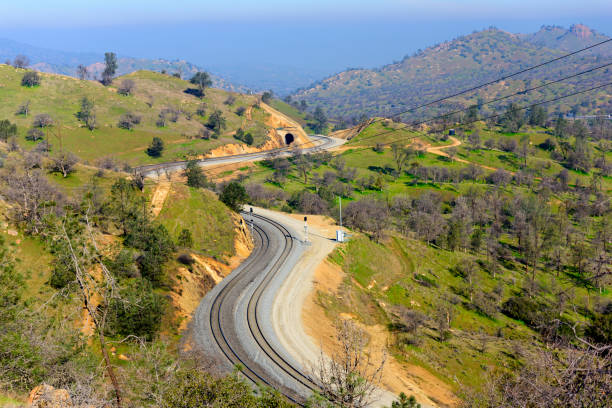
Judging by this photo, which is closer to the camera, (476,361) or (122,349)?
(122,349)

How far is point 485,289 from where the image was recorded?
206 feet

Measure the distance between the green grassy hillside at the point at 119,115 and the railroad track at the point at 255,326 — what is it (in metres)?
73.9

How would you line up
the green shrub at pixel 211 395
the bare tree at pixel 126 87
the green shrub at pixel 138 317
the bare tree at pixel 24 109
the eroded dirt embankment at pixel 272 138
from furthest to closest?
the bare tree at pixel 126 87 → the eroded dirt embankment at pixel 272 138 → the bare tree at pixel 24 109 → the green shrub at pixel 138 317 → the green shrub at pixel 211 395

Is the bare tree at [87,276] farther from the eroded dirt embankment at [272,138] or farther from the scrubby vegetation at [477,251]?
the eroded dirt embankment at [272,138]

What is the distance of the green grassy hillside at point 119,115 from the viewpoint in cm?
11175

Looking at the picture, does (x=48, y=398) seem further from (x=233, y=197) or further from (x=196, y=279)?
(x=233, y=197)

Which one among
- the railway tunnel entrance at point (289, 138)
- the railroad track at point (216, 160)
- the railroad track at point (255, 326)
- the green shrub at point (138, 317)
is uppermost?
the railway tunnel entrance at point (289, 138)

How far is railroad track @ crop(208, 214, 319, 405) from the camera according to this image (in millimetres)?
29094

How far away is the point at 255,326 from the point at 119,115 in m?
124

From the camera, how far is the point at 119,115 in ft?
438

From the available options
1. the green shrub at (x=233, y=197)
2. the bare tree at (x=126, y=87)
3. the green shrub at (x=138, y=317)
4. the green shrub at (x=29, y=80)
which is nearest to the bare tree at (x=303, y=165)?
the green shrub at (x=233, y=197)

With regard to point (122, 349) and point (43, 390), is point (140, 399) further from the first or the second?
point (122, 349)

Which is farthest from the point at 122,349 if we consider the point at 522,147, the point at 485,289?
the point at 522,147

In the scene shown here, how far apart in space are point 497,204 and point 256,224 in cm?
7281
